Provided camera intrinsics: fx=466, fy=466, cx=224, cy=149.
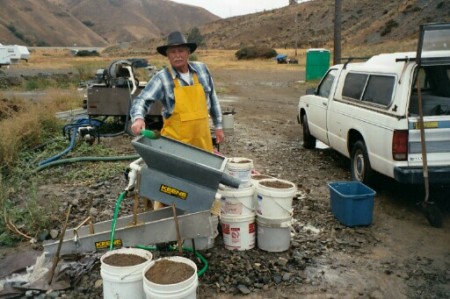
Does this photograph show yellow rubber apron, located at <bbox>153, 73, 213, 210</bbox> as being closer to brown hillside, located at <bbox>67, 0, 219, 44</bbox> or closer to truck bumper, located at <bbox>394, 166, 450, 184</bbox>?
truck bumper, located at <bbox>394, 166, 450, 184</bbox>

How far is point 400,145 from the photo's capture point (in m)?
5.50

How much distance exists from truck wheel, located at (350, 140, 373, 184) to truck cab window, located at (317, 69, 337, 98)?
1712 mm

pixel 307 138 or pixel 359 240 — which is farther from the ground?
pixel 307 138

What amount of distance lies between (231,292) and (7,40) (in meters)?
102

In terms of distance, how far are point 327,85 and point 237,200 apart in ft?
14.6

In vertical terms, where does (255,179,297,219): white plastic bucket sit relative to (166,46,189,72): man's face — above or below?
below

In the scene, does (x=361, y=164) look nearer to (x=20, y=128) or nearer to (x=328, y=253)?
(x=328, y=253)

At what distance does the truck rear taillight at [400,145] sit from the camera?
547cm

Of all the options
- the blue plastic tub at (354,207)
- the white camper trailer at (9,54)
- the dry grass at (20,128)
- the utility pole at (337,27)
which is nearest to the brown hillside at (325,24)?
the utility pole at (337,27)

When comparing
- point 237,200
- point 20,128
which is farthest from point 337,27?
Answer: point 237,200

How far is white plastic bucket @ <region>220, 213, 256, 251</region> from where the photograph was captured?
4.59m

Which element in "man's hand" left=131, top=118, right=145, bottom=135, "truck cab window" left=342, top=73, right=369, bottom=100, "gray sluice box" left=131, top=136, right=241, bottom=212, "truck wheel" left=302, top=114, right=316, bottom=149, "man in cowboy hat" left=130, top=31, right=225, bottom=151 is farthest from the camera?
"truck wheel" left=302, top=114, right=316, bottom=149

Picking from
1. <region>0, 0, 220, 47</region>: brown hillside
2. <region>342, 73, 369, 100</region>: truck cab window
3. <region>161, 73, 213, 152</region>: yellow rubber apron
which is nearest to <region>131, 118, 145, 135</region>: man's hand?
<region>161, 73, 213, 152</region>: yellow rubber apron

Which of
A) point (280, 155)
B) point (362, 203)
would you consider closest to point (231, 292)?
point (362, 203)
